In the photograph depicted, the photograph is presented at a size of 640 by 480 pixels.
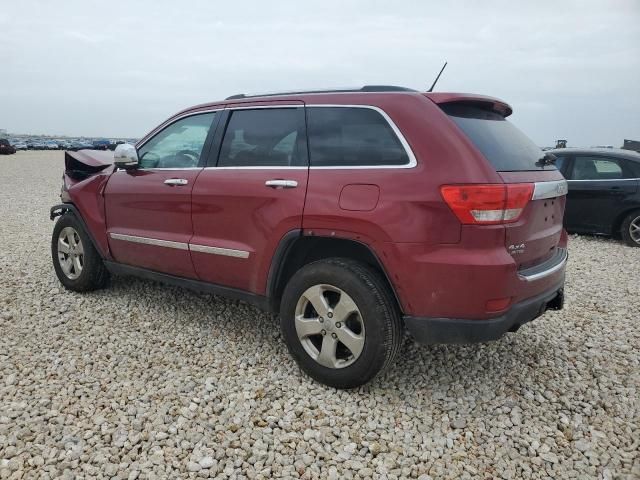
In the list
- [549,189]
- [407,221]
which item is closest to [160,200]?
[407,221]

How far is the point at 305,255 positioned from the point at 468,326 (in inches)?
43.7

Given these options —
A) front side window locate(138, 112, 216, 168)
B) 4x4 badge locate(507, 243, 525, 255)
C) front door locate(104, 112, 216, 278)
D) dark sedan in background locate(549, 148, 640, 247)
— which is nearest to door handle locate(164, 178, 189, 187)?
front door locate(104, 112, 216, 278)

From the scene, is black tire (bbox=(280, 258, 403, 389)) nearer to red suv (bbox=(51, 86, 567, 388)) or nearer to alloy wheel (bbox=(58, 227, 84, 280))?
red suv (bbox=(51, 86, 567, 388))

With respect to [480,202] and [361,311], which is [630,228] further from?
[361,311]

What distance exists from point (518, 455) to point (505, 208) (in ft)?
4.08

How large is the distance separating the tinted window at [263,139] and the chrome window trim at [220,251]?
0.59 meters

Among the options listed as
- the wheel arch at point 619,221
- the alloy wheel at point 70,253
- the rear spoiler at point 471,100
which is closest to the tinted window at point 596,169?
the wheel arch at point 619,221

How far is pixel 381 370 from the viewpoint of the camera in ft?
9.24

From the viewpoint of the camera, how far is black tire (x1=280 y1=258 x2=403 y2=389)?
272cm

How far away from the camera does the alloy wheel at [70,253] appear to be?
4582mm

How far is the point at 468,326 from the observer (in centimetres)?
257

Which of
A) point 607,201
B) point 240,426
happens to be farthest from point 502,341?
point 607,201

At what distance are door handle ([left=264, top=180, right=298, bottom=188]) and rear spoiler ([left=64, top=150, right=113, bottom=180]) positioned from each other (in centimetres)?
221

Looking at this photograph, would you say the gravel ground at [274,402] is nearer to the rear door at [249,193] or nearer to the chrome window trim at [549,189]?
the rear door at [249,193]
